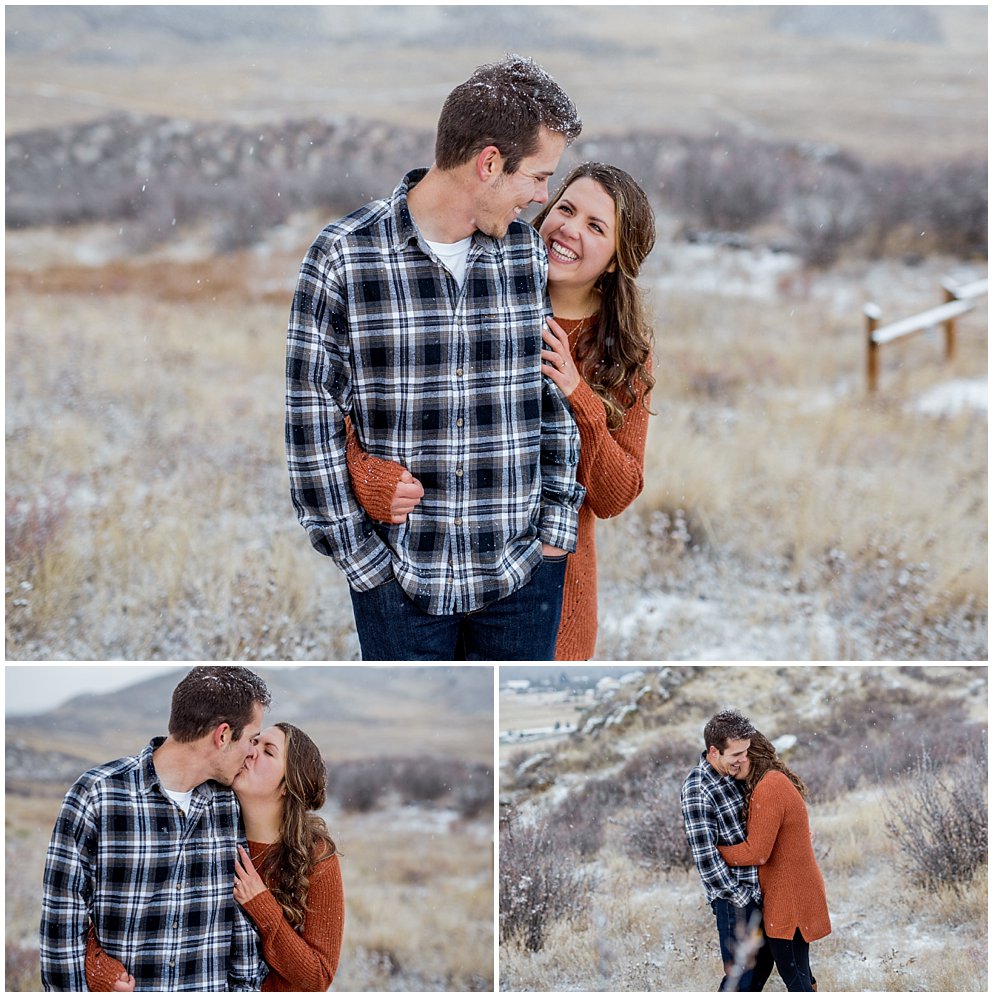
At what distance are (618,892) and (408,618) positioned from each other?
3.61 feet

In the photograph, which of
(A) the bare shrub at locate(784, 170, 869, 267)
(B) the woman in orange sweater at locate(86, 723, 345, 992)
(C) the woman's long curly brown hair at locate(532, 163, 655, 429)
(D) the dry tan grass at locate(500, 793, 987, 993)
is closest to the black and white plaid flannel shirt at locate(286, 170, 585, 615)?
(C) the woman's long curly brown hair at locate(532, 163, 655, 429)

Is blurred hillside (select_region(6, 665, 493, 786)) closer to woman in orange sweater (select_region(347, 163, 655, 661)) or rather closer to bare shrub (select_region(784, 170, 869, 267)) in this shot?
woman in orange sweater (select_region(347, 163, 655, 661))

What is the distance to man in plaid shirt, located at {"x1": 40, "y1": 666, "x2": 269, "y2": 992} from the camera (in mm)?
2156

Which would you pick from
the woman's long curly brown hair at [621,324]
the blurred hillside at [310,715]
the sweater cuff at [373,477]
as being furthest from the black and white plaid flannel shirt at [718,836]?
the sweater cuff at [373,477]

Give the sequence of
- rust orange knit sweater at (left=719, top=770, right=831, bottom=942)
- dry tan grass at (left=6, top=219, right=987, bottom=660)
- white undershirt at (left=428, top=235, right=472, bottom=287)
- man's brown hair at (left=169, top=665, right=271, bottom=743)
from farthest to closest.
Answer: dry tan grass at (left=6, top=219, right=987, bottom=660), rust orange knit sweater at (left=719, top=770, right=831, bottom=942), man's brown hair at (left=169, top=665, right=271, bottom=743), white undershirt at (left=428, top=235, right=472, bottom=287)

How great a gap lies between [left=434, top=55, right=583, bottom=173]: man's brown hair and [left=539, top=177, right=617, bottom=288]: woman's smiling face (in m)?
0.19

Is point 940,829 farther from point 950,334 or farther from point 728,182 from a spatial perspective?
point 728,182

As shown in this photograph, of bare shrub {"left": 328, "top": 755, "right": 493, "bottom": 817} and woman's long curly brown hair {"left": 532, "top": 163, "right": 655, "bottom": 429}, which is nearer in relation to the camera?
woman's long curly brown hair {"left": 532, "top": 163, "right": 655, "bottom": 429}

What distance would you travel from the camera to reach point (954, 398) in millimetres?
5086

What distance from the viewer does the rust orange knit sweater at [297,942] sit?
221cm

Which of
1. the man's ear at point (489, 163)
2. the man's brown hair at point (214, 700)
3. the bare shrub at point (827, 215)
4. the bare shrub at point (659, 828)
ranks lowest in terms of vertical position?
the bare shrub at point (659, 828)

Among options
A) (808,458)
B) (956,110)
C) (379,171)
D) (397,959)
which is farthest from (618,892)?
(956,110)

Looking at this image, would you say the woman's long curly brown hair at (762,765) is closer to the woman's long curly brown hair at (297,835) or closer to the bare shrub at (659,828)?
the bare shrub at (659,828)

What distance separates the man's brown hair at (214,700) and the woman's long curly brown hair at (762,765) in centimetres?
130
